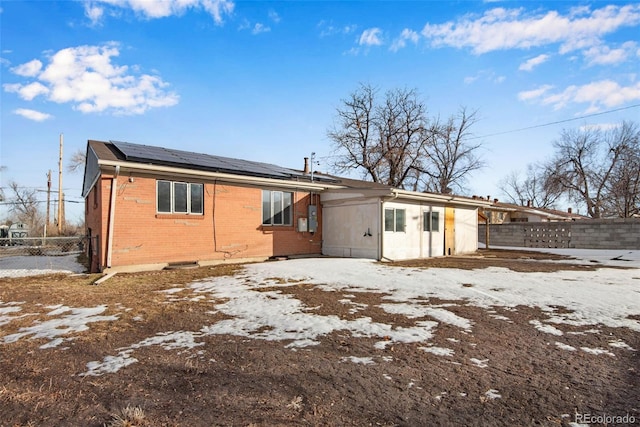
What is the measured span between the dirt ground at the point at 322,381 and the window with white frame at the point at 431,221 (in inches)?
415

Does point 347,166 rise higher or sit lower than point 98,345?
higher

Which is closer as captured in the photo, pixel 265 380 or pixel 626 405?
pixel 626 405

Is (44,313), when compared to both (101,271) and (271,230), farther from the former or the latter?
(271,230)

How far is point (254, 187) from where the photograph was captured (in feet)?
42.9

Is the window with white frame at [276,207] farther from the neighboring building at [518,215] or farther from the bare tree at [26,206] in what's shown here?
the bare tree at [26,206]

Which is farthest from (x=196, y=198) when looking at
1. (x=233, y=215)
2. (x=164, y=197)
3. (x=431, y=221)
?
(x=431, y=221)

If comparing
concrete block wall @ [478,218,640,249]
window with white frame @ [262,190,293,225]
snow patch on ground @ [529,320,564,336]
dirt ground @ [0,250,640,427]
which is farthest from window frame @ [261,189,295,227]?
concrete block wall @ [478,218,640,249]

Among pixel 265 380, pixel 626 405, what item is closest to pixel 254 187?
pixel 265 380

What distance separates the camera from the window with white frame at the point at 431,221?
15383 millimetres

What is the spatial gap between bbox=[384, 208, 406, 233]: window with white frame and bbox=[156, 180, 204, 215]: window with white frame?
665 centimetres

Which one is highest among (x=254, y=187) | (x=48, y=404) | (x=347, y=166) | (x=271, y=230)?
(x=347, y=166)

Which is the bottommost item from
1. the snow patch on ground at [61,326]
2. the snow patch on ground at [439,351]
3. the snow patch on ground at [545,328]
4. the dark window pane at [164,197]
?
the snow patch on ground at [61,326]

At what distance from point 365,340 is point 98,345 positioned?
124 inches

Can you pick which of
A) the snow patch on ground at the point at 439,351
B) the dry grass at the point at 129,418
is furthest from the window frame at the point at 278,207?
the dry grass at the point at 129,418
